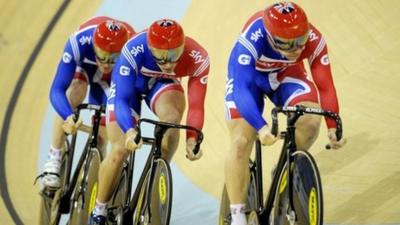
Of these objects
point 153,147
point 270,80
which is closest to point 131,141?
point 153,147

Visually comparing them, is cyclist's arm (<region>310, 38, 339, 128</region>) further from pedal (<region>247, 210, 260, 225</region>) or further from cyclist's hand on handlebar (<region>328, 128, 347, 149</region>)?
pedal (<region>247, 210, 260, 225</region>)

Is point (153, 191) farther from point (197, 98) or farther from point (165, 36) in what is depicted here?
point (165, 36)

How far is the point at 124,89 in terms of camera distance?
4.71 metres

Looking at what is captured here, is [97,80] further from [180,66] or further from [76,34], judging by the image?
[180,66]

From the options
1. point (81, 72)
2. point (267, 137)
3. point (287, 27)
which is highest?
point (287, 27)

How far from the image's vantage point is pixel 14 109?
7434 mm

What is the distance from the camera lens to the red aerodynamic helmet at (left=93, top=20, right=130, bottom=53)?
516 cm

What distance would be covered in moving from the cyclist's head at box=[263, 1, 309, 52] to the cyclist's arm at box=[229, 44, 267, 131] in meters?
0.21

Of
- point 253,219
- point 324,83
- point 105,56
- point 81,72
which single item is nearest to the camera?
point 324,83

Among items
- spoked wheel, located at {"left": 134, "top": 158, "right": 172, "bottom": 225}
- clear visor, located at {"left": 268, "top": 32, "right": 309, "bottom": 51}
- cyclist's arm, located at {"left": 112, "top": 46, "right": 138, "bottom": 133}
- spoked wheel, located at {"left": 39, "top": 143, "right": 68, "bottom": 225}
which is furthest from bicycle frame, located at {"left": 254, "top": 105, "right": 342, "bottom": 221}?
spoked wheel, located at {"left": 39, "top": 143, "right": 68, "bottom": 225}

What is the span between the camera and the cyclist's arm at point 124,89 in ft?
14.9

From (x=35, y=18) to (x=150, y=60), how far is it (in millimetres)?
3551

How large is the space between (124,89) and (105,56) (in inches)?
22.5

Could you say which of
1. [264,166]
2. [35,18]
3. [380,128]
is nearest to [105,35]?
[264,166]
